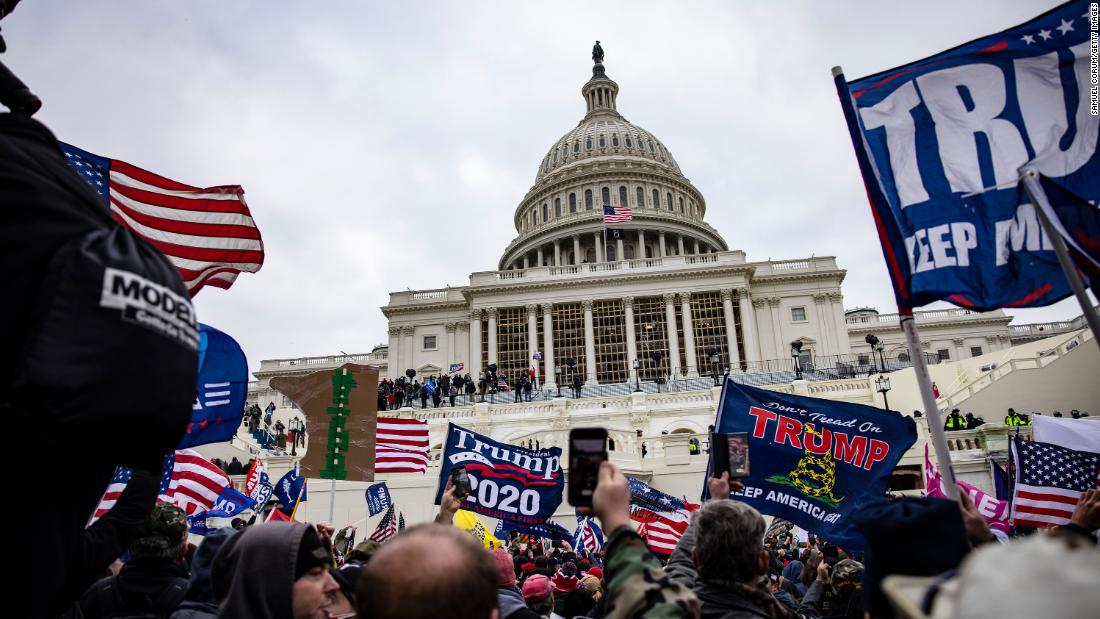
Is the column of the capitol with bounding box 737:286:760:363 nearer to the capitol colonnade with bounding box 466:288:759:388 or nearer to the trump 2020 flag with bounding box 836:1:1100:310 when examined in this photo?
the capitol colonnade with bounding box 466:288:759:388

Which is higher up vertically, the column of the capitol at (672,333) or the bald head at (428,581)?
the column of the capitol at (672,333)

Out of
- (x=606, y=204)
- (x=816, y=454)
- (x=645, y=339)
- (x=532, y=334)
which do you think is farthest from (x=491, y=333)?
(x=816, y=454)

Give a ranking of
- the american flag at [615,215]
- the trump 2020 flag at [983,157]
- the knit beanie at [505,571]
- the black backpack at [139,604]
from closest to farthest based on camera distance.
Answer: the black backpack at [139,604] → the knit beanie at [505,571] → the trump 2020 flag at [983,157] → the american flag at [615,215]

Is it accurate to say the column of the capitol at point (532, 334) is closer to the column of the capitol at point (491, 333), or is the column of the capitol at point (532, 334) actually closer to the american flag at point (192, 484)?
the column of the capitol at point (491, 333)

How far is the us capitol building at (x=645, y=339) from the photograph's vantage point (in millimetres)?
28125

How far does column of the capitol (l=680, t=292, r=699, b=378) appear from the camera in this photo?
51.8m

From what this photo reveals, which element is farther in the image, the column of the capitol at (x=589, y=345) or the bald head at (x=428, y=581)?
the column of the capitol at (x=589, y=345)

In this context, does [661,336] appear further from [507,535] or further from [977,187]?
[977,187]

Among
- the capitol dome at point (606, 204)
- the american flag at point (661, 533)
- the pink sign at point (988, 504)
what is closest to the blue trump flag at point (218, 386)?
the american flag at point (661, 533)

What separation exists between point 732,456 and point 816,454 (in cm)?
355

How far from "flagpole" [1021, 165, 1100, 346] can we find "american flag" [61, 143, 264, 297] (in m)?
7.18

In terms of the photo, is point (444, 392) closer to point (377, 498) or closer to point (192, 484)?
point (377, 498)

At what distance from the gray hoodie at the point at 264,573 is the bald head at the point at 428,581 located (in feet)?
3.53

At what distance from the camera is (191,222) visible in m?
7.69
